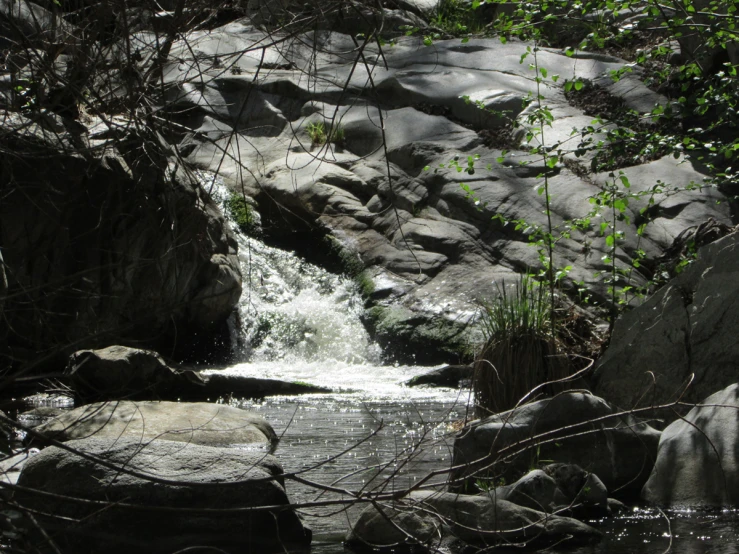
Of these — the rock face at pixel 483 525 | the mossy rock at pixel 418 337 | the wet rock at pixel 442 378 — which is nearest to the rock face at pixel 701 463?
the rock face at pixel 483 525

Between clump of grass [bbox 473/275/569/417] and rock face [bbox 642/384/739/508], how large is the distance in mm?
1590

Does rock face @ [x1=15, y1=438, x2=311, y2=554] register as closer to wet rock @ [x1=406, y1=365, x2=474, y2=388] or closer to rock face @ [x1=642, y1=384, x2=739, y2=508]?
rock face @ [x1=642, y1=384, x2=739, y2=508]

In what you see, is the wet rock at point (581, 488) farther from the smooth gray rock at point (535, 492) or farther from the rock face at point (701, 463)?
the rock face at point (701, 463)

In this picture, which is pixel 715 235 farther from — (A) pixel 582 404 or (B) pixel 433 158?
(B) pixel 433 158

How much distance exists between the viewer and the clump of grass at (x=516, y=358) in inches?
285

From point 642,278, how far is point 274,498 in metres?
8.74

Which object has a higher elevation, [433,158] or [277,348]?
[433,158]

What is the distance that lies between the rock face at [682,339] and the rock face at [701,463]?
0.79 metres

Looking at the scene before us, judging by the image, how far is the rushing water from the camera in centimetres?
470

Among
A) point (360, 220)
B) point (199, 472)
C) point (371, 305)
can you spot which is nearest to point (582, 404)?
point (199, 472)

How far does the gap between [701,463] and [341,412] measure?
4258 millimetres

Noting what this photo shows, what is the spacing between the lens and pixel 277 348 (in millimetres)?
13211

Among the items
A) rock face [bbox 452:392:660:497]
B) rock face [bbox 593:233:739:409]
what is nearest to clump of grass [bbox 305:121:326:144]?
rock face [bbox 593:233:739:409]

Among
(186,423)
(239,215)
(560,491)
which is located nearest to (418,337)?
(239,215)
